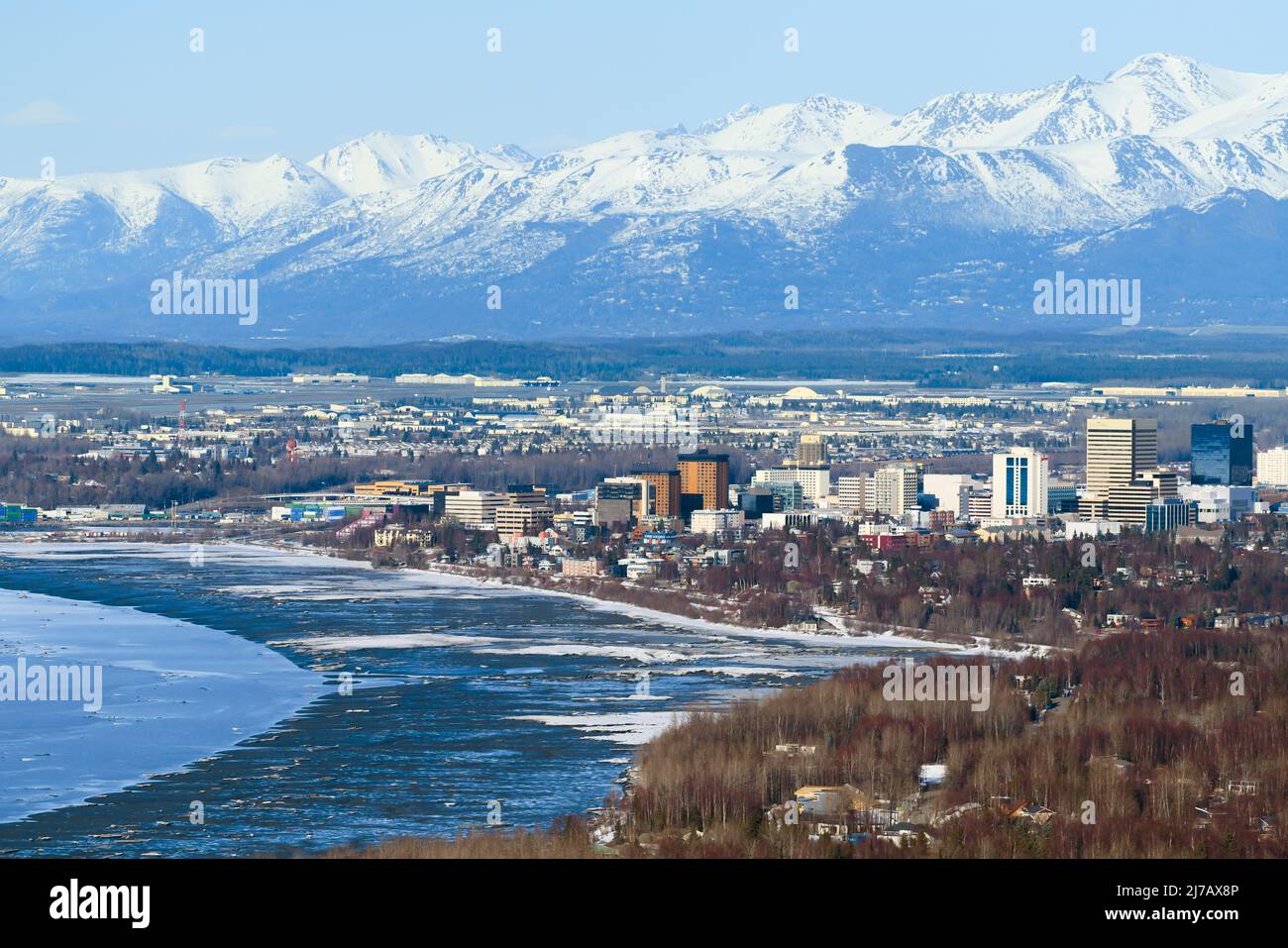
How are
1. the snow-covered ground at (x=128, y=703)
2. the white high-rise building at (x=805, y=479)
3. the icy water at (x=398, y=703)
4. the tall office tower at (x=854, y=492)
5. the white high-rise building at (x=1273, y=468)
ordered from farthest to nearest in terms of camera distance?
1. the white high-rise building at (x=1273, y=468)
2. the white high-rise building at (x=805, y=479)
3. the tall office tower at (x=854, y=492)
4. the snow-covered ground at (x=128, y=703)
5. the icy water at (x=398, y=703)

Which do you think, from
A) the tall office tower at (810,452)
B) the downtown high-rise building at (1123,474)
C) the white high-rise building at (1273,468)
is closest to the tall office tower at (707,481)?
the downtown high-rise building at (1123,474)

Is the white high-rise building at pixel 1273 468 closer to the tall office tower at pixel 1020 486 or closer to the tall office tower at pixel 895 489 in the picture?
the tall office tower at pixel 1020 486

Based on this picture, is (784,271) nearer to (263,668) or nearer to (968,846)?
(263,668)

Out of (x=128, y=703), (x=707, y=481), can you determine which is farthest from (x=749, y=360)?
(x=128, y=703)

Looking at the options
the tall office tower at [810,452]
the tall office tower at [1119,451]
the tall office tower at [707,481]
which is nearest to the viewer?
the tall office tower at [707,481]
